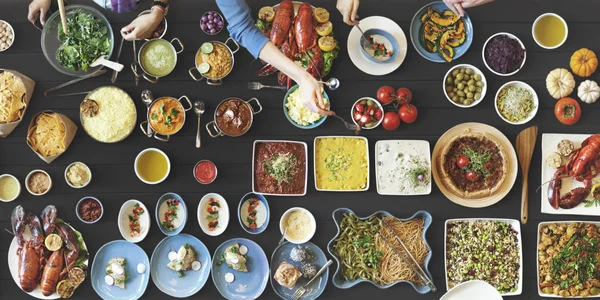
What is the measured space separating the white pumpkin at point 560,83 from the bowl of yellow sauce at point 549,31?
0.22 meters

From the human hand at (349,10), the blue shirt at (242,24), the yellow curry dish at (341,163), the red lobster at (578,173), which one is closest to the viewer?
the blue shirt at (242,24)

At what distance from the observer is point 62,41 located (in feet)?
12.1

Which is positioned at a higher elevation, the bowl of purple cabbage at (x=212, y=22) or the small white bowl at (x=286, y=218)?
the bowl of purple cabbage at (x=212, y=22)

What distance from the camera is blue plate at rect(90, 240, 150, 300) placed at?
3.72 meters

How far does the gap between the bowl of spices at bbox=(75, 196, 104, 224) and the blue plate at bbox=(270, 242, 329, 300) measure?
4.56 ft

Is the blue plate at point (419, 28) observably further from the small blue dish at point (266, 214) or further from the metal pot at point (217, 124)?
the small blue dish at point (266, 214)

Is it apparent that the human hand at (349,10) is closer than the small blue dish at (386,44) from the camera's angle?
Yes

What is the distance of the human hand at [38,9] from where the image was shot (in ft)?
11.9

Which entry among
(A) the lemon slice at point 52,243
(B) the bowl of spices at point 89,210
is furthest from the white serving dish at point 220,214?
(A) the lemon slice at point 52,243

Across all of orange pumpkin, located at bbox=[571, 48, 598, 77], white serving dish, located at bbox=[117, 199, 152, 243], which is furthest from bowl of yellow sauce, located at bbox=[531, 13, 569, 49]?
white serving dish, located at bbox=[117, 199, 152, 243]

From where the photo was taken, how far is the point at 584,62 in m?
3.74

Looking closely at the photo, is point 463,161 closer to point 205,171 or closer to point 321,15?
point 321,15

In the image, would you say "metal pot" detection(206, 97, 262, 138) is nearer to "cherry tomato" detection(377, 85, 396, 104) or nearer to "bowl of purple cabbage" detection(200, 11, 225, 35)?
"bowl of purple cabbage" detection(200, 11, 225, 35)

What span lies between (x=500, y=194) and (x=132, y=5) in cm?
316
